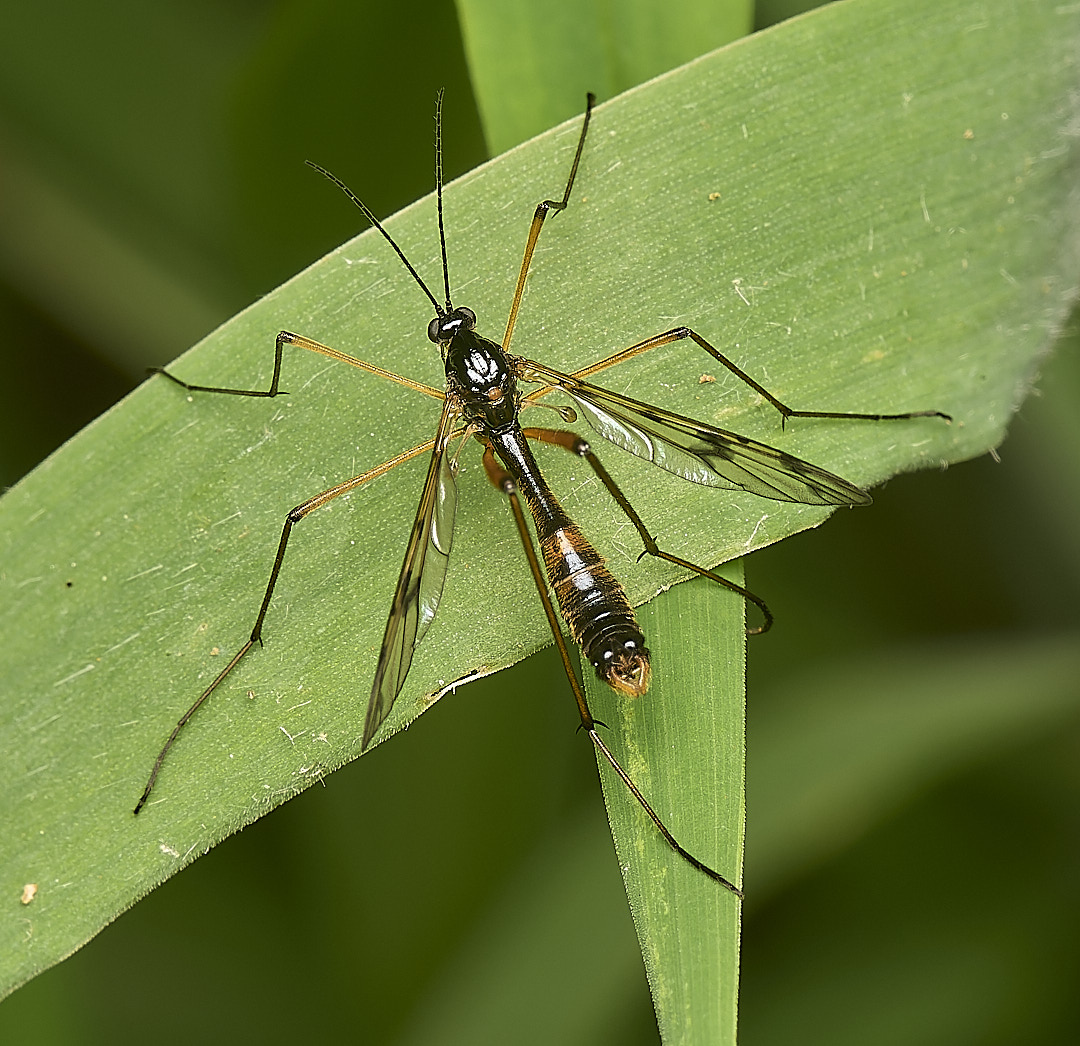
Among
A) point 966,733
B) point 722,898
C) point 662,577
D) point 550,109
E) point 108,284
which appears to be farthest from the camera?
point 108,284

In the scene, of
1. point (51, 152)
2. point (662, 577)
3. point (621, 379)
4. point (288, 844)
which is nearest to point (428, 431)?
point (621, 379)

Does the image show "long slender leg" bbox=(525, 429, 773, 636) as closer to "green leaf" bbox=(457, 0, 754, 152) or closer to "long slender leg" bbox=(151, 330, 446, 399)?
"long slender leg" bbox=(151, 330, 446, 399)

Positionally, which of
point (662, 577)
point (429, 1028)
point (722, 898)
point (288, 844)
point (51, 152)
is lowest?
point (722, 898)

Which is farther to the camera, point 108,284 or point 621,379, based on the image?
point 108,284

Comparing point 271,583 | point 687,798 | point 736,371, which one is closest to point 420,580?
point 271,583

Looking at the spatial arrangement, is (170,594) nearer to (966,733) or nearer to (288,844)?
(288,844)

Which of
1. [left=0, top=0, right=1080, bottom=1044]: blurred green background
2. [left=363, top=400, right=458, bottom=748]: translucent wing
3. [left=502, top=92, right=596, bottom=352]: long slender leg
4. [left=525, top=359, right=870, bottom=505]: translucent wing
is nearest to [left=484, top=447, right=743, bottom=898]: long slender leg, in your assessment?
[left=363, top=400, right=458, bottom=748]: translucent wing

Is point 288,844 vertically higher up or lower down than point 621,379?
lower down

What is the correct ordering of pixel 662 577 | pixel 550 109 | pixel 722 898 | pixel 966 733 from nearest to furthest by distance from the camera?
1. pixel 722 898
2. pixel 662 577
3. pixel 550 109
4. pixel 966 733
